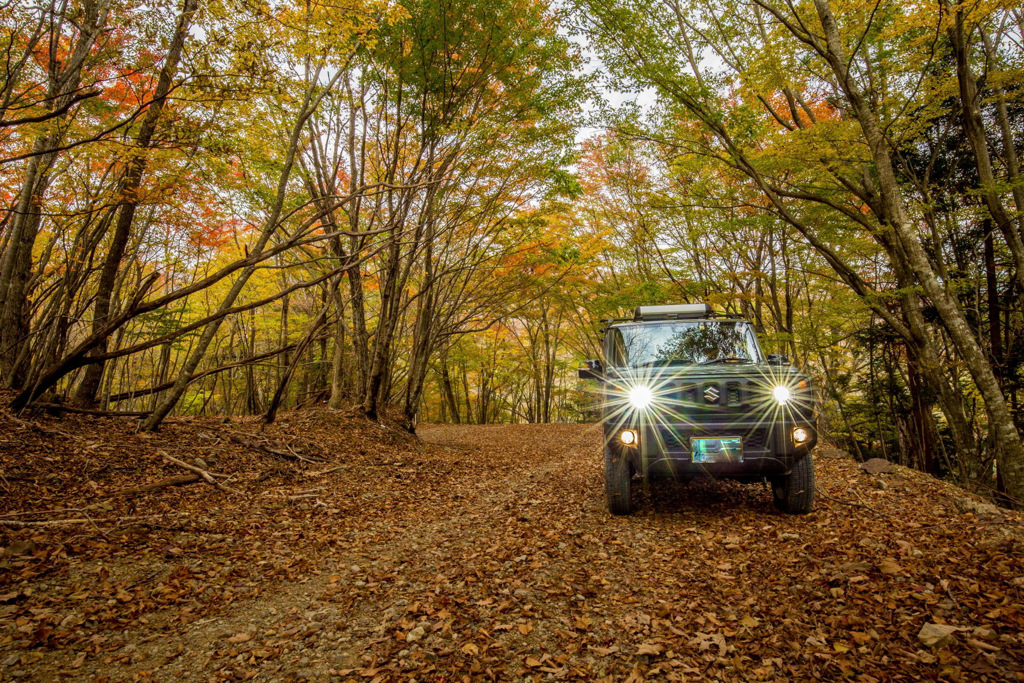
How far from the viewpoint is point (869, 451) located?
1436 cm

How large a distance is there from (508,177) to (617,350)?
7.14m

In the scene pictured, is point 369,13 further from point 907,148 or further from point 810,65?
point 907,148

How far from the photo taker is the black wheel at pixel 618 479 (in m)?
4.69

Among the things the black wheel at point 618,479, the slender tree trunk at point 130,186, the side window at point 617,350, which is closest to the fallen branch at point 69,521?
the slender tree trunk at point 130,186

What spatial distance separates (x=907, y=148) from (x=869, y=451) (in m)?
8.94

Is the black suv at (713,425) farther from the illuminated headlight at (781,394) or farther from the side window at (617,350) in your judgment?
the side window at (617,350)

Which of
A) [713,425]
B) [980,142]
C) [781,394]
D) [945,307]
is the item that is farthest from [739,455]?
[980,142]

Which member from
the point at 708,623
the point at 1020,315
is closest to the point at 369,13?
the point at 708,623

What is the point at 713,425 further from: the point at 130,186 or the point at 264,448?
the point at 130,186

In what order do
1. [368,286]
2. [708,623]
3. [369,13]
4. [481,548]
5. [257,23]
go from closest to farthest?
[708,623] < [481,548] < [257,23] < [369,13] < [368,286]

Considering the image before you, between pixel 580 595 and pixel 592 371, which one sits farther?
pixel 592 371

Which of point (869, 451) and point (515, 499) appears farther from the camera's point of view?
point (869, 451)

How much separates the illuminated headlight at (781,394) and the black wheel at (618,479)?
4.82 ft

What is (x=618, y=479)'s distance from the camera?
472 centimetres
